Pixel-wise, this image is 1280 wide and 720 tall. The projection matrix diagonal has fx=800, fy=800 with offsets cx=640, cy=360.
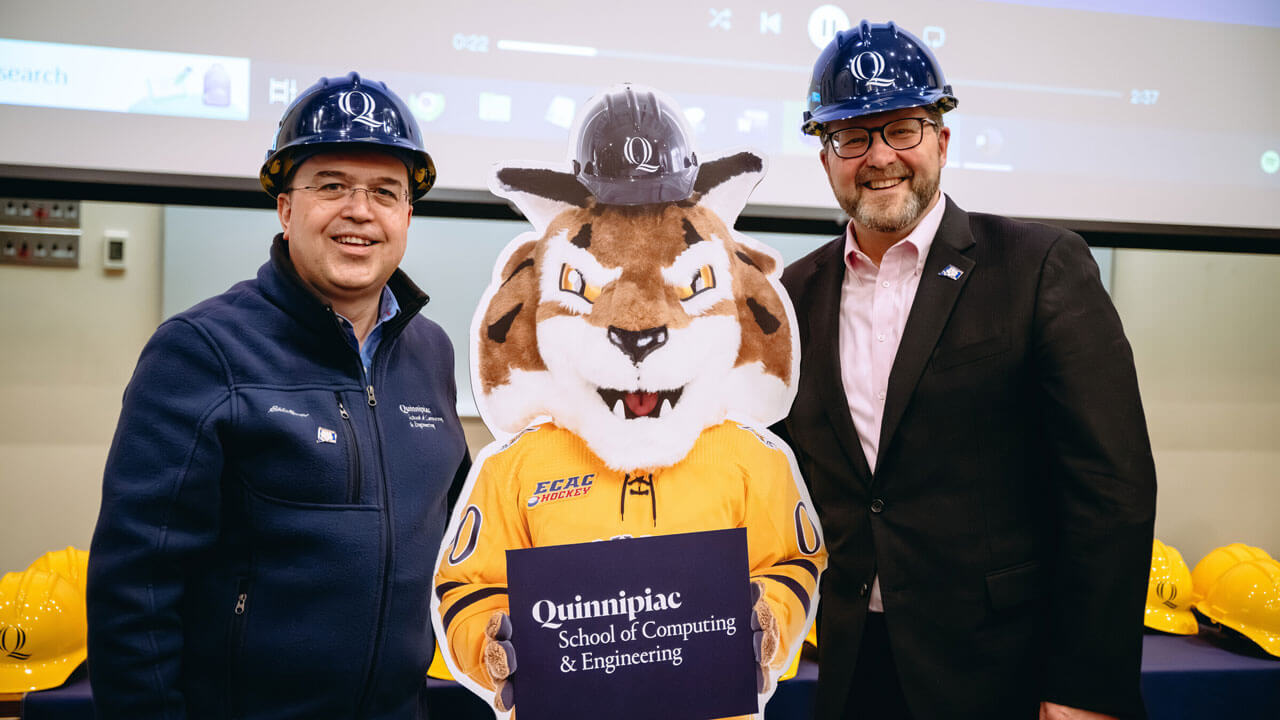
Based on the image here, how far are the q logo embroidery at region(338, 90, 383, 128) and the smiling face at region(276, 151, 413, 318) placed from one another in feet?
0.21

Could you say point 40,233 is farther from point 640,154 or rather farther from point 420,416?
point 640,154

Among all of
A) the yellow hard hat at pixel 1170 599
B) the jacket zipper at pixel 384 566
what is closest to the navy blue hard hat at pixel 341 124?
the jacket zipper at pixel 384 566

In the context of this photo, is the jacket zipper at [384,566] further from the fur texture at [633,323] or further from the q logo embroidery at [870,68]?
the q logo embroidery at [870,68]

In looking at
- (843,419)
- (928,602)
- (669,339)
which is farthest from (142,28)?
(928,602)

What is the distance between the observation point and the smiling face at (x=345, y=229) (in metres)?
1.61

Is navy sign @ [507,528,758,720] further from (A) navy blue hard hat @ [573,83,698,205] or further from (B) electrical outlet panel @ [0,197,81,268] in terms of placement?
(B) electrical outlet panel @ [0,197,81,268]

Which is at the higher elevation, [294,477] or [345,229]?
[345,229]

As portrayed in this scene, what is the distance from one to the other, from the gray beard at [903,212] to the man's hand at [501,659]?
1.17 meters

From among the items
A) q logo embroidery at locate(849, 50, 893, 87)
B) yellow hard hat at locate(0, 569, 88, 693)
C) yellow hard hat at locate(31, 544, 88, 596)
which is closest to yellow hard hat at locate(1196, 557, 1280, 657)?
q logo embroidery at locate(849, 50, 893, 87)

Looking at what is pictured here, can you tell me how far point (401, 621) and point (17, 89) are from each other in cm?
216

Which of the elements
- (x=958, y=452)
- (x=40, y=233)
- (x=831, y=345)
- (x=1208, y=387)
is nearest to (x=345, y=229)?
(x=831, y=345)

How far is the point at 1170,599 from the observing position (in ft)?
10.1

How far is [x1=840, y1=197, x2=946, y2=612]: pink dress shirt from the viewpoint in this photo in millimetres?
1793

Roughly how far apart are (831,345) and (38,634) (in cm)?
251
